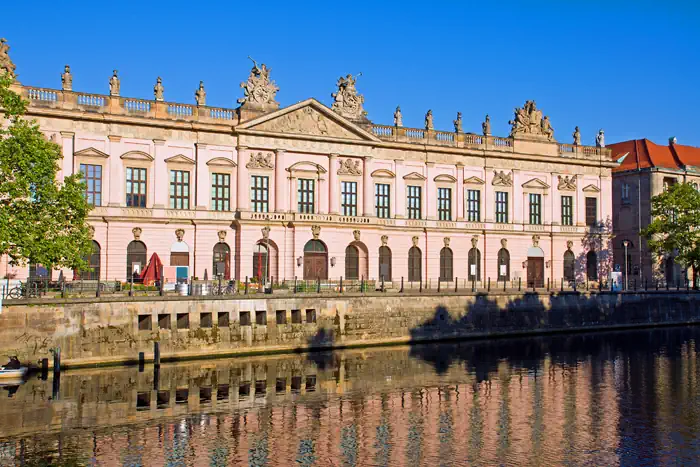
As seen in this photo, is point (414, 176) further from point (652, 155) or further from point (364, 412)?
point (364, 412)

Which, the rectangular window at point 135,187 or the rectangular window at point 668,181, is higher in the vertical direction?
the rectangular window at point 668,181

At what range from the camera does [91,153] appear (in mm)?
55594

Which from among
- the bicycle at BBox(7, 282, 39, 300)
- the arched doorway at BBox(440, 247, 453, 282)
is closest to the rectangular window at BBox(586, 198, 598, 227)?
the arched doorway at BBox(440, 247, 453, 282)

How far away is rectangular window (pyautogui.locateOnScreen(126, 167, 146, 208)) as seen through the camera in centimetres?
5712

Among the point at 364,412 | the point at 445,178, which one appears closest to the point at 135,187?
the point at 445,178

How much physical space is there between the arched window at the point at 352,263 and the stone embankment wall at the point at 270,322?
11.2 m

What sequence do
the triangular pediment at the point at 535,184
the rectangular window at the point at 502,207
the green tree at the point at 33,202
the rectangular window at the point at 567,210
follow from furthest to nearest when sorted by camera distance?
the rectangular window at the point at 567,210 < the triangular pediment at the point at 535,184 < the rectangular window at the point at 502,207 < the green tree at the point at 33,202

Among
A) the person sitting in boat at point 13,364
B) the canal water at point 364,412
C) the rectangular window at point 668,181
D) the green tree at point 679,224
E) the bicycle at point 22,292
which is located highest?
the rectangular window at point 668,181

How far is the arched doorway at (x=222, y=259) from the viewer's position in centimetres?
5941

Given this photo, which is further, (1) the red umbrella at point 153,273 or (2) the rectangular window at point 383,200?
(2) the rectangular window at point 383,200

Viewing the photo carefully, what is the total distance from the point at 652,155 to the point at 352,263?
1609 inches

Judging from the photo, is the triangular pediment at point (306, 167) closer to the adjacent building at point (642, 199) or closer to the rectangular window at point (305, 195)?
the rectangular window at point (305, 195)

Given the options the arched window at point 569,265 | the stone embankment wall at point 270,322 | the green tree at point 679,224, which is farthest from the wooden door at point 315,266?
the green tree at point 679,224

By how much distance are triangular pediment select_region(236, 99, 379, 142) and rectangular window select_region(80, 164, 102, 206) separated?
10365 millimetres
